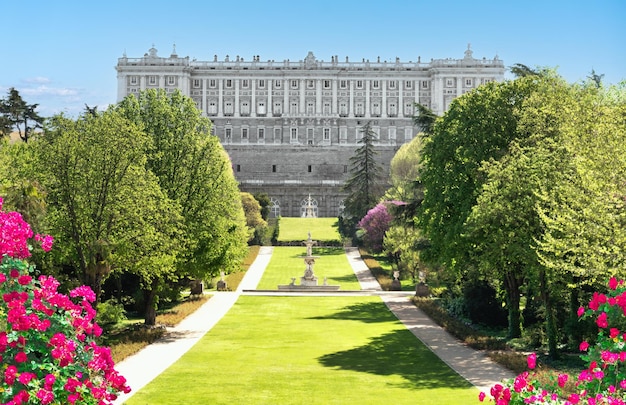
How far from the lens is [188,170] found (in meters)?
33.5

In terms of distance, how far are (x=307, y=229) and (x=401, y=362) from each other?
6743 cm

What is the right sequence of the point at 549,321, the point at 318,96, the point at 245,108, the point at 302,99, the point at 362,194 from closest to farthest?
the point at 549,321, the point at 362,194, the point at 245,108, the point at 318,96, the point at 302,99

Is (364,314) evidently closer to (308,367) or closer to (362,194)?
(308,367)

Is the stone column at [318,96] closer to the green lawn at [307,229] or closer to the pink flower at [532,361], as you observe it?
the green lawn at [307,229]

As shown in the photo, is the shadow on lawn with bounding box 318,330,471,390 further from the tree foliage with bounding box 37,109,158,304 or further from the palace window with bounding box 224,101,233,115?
the palace window with bounding box 224,101,233,115

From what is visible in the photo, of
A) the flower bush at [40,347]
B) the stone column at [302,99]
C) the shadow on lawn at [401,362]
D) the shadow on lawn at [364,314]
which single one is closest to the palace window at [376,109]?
the stone column at [302,99]

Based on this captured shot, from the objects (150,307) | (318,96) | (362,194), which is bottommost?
(150,307)

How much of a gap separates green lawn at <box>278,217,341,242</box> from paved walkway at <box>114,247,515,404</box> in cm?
3399

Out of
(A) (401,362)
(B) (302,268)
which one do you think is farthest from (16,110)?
(A) (401,362)

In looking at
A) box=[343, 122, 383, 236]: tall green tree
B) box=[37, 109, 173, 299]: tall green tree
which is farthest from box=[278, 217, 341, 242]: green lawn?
box=[37, 109, 173, 299]: tall green tree

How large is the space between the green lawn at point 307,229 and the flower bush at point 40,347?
7420 centimetres

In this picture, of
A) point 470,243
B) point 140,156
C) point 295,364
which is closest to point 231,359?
point 295,364

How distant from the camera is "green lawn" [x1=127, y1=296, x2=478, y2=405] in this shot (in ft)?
66.2

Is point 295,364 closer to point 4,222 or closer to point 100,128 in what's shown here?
point 100,128
